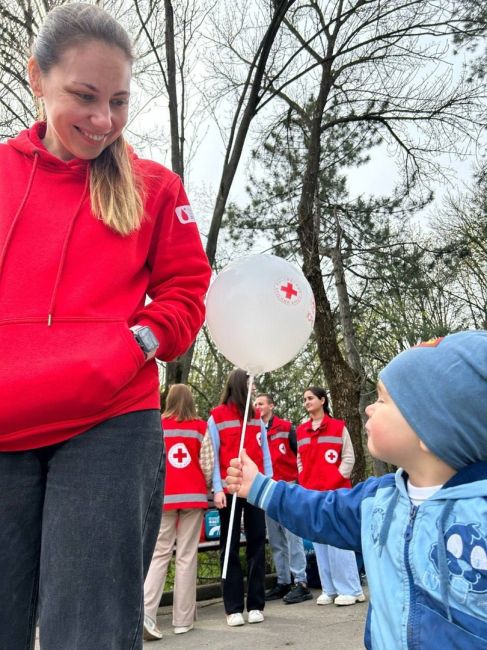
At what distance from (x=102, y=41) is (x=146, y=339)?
0.71 metres

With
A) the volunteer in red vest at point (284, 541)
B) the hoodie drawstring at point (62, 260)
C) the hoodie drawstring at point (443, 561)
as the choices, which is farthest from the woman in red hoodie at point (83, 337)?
the volunteer in red vest at point (284, 541)

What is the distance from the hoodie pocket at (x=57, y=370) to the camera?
1505mm

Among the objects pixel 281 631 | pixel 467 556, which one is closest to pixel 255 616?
pixel 281 631

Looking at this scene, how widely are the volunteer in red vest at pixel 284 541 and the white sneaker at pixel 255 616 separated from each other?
3.40 ft

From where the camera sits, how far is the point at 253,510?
20.7 ft

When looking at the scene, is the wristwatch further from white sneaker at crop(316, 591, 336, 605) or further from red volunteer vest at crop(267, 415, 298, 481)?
red volunteer vest at crop(267, 415, 298, 481)

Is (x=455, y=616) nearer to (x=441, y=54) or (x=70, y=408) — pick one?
(x=70, y=408)

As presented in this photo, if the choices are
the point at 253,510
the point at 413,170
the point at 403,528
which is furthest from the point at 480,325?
the point at 403,528

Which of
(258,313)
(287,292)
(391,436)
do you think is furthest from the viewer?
(287,292)

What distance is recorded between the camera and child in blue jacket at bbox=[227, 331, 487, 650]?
1.78 m

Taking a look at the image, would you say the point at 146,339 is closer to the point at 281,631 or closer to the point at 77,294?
the point at 77,294

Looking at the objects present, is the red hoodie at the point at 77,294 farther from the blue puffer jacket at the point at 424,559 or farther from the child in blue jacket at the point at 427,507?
the blue puffer jacket at the point at 424,559

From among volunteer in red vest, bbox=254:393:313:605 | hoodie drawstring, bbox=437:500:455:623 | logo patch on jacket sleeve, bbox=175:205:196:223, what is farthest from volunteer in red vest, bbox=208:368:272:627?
logo patch on jacket sleeve, bbox=175:205:196:223

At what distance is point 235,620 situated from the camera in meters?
5.79
